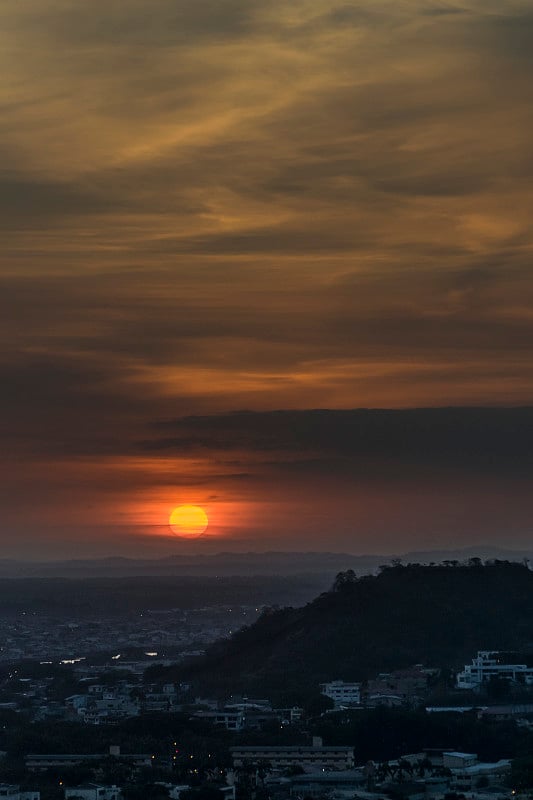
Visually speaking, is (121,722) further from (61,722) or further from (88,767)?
(88,767)

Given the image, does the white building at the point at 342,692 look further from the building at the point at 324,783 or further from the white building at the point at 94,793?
the white building at the point at 94,793

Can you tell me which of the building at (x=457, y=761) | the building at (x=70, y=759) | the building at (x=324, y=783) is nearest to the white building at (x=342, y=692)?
the building at (x=70, y=759)

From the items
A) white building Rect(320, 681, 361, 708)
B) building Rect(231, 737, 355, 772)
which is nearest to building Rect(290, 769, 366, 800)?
building Rect(231, 737, 355, 772)

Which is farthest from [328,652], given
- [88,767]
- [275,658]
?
[88,767]

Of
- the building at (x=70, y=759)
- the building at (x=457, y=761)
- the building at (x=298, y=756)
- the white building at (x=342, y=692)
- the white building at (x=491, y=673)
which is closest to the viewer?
the building at (x=457, y=761)

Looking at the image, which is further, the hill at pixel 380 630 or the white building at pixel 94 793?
the hill at pixel 380 630

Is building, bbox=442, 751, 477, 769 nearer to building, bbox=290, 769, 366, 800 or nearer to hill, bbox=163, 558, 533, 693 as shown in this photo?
building, bbox=290, 769, 366, 800
